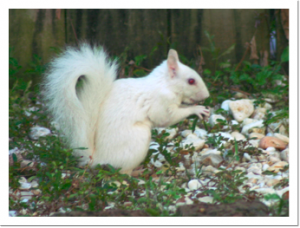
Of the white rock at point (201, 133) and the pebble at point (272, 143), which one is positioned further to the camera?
the white rock at point (201, 133)

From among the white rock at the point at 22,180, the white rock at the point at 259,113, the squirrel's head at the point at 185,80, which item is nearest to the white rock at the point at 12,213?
the white rock at the point at 22,180

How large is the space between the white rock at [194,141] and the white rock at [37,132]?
1.33 m

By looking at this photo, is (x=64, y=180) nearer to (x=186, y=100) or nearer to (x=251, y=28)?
(x=186, y=100)

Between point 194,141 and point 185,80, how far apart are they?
755mm

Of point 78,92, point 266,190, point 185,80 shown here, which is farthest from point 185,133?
point 266,190

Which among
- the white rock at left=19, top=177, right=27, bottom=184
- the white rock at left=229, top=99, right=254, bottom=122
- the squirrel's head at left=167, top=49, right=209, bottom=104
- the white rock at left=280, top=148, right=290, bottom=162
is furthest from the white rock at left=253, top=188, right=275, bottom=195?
the white rock at left=19, top=177, right=27, bottom=184

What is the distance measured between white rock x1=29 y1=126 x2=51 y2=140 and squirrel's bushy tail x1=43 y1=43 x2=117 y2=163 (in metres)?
0.92

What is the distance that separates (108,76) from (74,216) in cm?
127

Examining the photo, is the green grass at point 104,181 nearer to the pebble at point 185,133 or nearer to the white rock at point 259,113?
the pebble at point 185,133

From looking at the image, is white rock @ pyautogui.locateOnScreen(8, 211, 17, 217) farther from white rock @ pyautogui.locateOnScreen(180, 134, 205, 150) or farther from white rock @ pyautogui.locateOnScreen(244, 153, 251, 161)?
white rock @ pyautogui.locateOnScreen(244, 153, 251, 161)

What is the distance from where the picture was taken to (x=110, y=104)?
294 cm

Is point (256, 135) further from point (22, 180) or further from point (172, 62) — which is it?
point (22, 180)

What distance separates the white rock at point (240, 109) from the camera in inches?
158

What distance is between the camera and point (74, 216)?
202 cm
